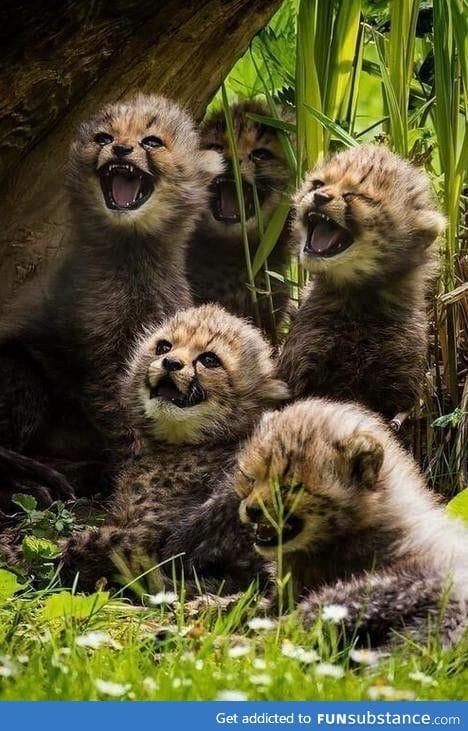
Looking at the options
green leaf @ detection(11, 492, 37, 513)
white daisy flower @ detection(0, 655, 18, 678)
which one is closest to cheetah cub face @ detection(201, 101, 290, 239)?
green leaf @ detection(11, 492, 37, 513)

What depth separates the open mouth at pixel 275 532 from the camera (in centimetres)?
409

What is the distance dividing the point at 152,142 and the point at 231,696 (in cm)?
327

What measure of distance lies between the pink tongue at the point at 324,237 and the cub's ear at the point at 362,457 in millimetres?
1423

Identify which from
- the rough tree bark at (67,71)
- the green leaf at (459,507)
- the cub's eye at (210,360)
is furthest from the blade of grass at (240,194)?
the green leaf at (459,507)

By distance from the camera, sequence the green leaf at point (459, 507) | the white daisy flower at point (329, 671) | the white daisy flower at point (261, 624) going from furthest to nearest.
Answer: the green leaf at point (459, 507), the white daisy flower at point (261, 624), the white daisy flower at point (329, 671)

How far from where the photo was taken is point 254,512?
4.11m

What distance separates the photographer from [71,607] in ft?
13.1

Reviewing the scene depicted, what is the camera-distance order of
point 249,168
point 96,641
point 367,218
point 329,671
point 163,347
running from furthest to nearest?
1. point 249,168
2. point 367,218
3. point 163,347
4. point 96,641
5. point 329,671

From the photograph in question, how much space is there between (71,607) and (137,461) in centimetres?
117

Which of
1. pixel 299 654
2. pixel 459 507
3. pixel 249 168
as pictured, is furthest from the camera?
pixel 249 168

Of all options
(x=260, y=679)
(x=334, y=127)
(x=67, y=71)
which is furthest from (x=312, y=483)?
(x=67, y=71)

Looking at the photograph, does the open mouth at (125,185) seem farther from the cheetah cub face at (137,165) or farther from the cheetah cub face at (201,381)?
the cheetah cub face at (201,381)

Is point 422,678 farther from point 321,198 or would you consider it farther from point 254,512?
point 321,198

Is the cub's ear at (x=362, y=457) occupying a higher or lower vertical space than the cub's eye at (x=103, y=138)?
lower
